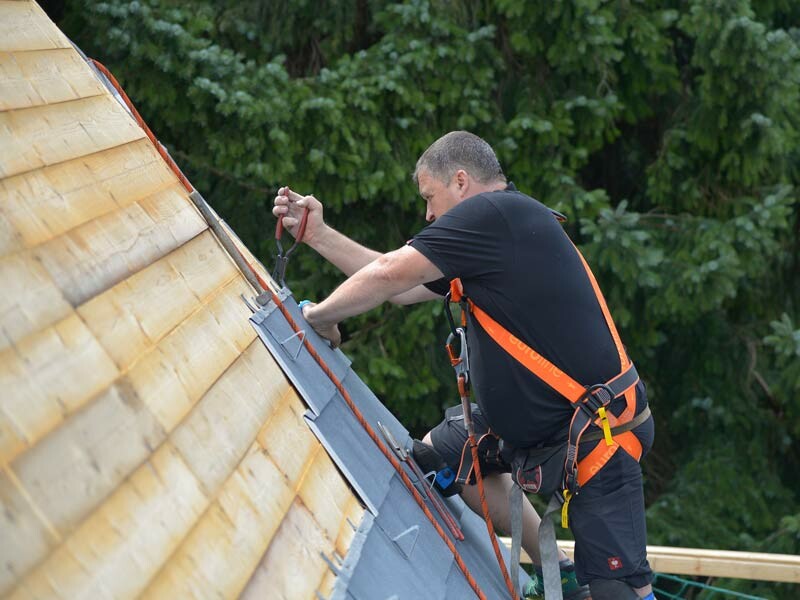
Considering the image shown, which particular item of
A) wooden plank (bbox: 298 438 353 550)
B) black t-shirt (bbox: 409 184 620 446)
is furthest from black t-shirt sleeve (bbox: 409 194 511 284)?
wooden plank (bbox: 298 438 353 550)

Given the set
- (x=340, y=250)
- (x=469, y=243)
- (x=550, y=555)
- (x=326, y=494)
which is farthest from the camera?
(x=340, y=250)

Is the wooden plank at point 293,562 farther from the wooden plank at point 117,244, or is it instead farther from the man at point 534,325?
the man at point 534,325

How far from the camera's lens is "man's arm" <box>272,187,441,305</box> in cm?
348

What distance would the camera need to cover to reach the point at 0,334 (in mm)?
1531

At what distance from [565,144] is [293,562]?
5478 millimetres

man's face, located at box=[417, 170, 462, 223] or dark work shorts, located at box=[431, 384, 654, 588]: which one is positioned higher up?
man's face, located at box=[417, 170, 462, 223]

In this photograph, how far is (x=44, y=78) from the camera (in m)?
2.57

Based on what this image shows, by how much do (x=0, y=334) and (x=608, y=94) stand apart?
240 inches

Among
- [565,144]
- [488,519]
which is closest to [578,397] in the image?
[488,519]

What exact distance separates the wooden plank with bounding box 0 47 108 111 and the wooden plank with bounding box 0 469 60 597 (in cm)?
114

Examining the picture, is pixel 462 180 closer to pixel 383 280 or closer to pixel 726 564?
pixel 383 280

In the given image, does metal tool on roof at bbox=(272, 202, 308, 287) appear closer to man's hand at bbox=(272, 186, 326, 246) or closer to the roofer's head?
man's hand at bbox=(272, 186, 326, 246)

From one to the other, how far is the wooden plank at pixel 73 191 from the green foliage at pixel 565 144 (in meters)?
3.43

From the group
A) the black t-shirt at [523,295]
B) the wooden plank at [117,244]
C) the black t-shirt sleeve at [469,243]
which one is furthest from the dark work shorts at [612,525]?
the wooden plank at [117,244]
